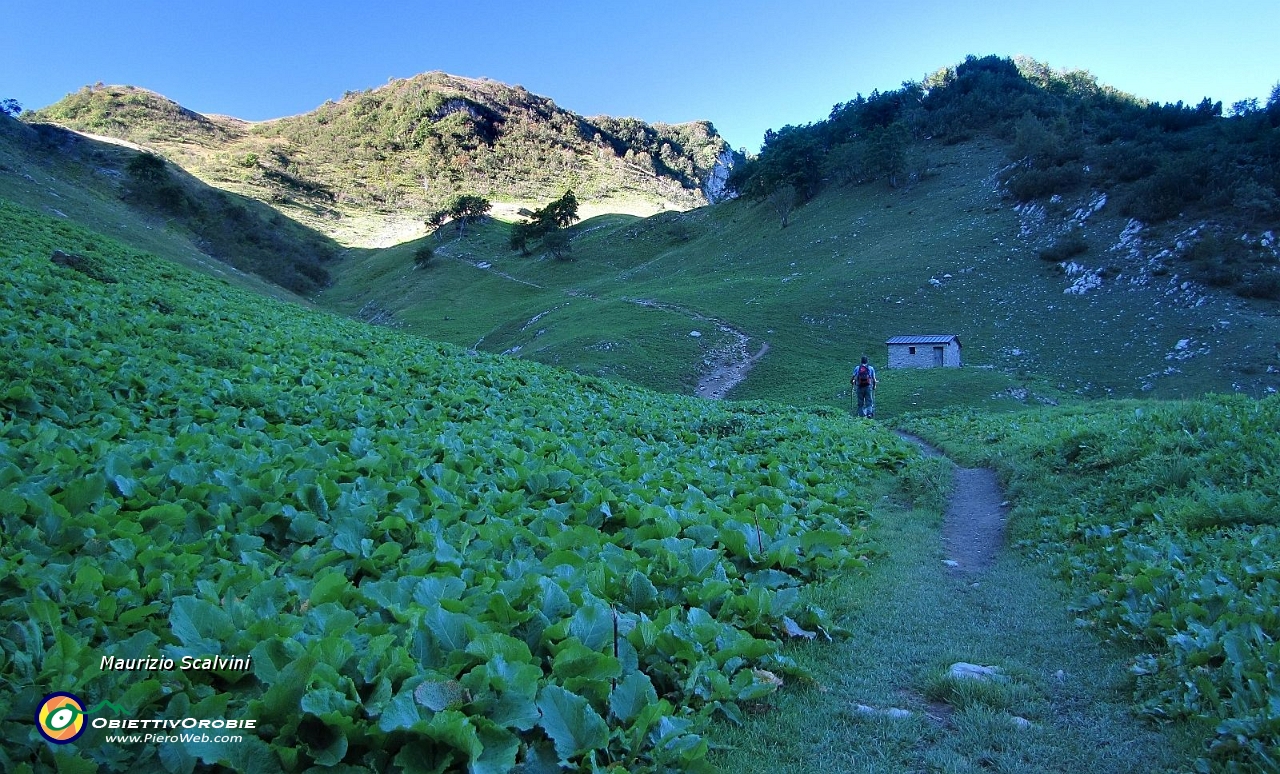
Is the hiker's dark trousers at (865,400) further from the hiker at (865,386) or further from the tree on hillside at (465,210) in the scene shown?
the tree on hillside at (465,210)

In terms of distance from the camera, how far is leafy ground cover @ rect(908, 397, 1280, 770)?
16.1ft

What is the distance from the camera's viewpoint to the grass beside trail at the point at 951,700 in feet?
15.0

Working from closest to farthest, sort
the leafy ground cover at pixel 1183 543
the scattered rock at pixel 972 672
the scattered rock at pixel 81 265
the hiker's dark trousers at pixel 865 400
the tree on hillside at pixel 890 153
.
Answer: the leafy ground cover at pixel 1183 543
the scattered rock at pixel 972 672
the scattered rock at pixel 81 265
the hiker's dark trousers at pixel 865 400
the tree on hillside at pixel 890 153

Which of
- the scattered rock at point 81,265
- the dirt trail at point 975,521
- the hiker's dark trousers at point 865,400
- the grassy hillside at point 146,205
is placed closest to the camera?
the dirt trail at point 975,521

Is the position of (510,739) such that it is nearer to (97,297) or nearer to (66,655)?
(66,655)

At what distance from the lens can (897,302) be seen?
5912cm

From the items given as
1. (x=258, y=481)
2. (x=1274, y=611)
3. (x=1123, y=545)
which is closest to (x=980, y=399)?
(x=1123, y=545)

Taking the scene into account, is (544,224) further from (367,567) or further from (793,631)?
(793,631)

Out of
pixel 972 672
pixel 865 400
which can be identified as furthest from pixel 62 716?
pixel 865 400

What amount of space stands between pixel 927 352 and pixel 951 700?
44.2 m

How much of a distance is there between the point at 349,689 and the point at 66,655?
5.24ft

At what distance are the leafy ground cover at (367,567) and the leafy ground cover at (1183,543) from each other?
278cm

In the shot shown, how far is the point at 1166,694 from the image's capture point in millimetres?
5203

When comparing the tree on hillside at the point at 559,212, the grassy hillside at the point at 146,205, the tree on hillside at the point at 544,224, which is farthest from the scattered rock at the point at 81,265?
the tree on hillside at the point at 559,212
